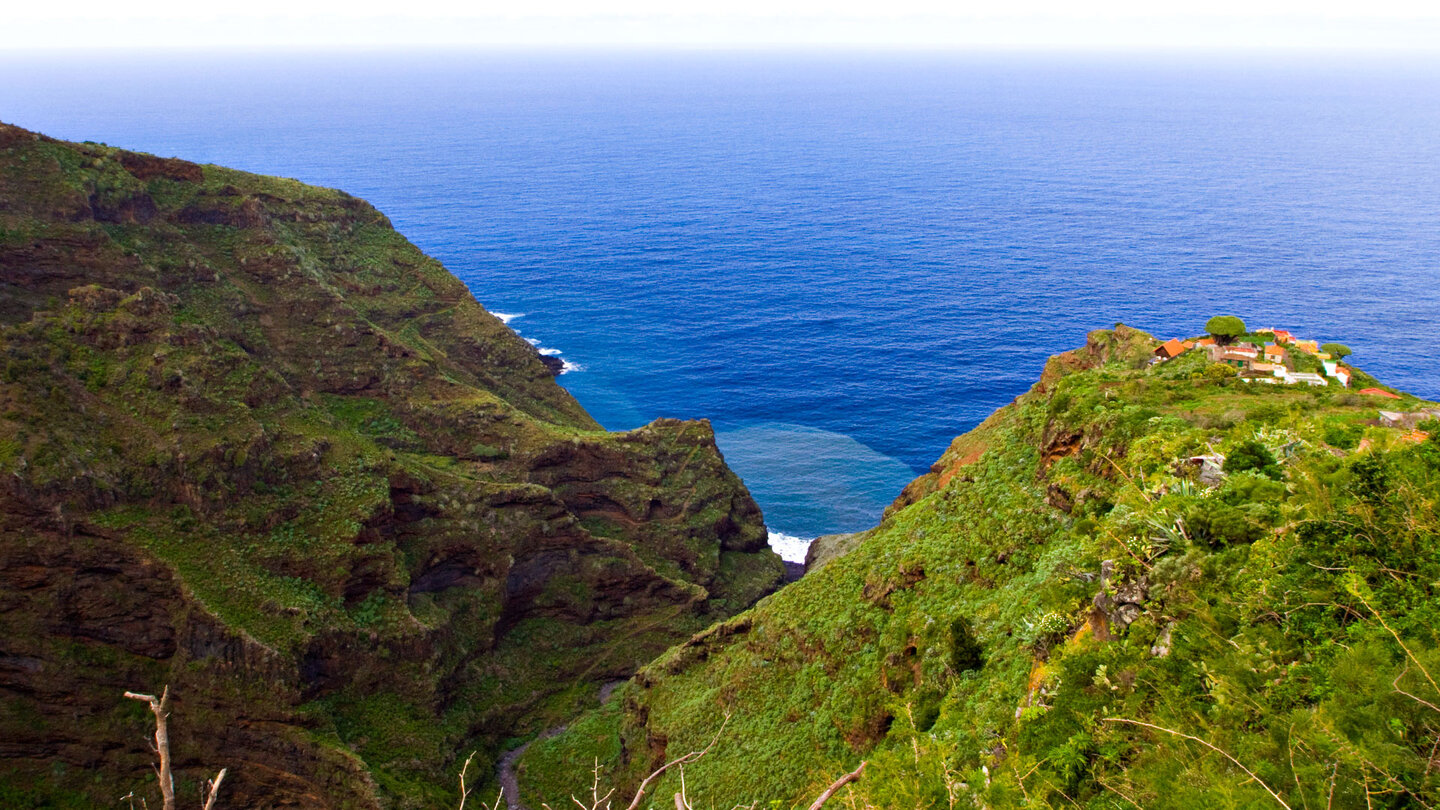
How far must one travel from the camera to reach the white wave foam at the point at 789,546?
74500 mm

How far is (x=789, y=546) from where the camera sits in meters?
76.2

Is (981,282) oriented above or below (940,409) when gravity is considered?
above

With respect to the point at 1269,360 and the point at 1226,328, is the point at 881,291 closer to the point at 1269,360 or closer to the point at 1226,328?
the point at 1226,328

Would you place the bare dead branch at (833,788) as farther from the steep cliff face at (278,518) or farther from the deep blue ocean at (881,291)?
the deep blue ocean at (881,291)

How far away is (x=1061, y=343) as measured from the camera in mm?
109250

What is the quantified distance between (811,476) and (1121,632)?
6731 cm

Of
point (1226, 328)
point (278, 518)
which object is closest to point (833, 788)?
point (1226, 328)

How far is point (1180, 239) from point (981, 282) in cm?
4328

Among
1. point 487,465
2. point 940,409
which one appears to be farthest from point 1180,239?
point 487,465

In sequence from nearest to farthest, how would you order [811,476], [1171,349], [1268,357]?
[1268,357] → [1171,349] → [811,476]

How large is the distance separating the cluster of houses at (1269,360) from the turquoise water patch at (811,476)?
39492 mm

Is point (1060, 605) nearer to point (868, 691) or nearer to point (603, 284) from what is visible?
point (868, 691)

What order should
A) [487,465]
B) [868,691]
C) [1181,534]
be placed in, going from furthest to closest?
[487,465], [868,691], [1181,534]

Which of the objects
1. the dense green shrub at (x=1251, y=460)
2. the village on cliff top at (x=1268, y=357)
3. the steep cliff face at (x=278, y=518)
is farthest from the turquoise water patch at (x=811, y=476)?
the dense green shrub at (x=1251, y=460)
